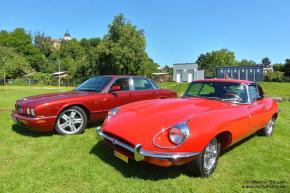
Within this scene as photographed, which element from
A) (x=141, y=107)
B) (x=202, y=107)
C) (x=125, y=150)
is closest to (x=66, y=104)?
(x=141, y=107)

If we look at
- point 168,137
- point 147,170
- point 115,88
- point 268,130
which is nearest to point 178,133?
point 168,137

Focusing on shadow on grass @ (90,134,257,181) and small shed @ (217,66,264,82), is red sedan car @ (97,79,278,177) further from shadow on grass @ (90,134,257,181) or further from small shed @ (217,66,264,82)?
small shed @ (217,66,264,82)

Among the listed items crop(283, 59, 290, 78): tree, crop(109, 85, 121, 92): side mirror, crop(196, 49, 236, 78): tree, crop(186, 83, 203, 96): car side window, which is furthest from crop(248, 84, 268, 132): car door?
crop(196, 49, 236, 78): tree

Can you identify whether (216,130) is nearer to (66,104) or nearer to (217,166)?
(217,166)

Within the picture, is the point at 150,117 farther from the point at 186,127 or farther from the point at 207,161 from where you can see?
the point at 207,161

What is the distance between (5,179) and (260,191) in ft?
11.9

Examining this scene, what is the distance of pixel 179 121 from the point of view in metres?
Answer: 4.00

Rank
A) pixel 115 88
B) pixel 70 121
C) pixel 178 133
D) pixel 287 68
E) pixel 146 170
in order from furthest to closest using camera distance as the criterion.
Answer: pixel 287 68, pixel 115 88, pixel 70 121, pixel 146 170, pixel 178 133

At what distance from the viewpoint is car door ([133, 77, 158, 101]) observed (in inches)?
309

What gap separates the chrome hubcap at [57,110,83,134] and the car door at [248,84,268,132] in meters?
3.83

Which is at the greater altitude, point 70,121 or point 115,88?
point 115,88

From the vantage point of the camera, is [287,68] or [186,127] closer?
[186,127]

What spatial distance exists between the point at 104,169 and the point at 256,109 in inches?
127

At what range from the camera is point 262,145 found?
604 cm
